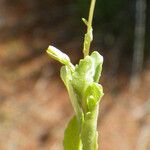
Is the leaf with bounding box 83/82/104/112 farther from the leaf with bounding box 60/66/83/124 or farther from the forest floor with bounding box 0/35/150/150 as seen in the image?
the forest floor with bounding box 0/35/150/150

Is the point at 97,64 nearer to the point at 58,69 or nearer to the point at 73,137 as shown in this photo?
the point at 73,137

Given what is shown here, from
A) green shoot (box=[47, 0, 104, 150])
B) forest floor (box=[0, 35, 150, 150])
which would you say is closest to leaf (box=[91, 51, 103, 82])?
green shoot (box=[47, 0, 104, 150])

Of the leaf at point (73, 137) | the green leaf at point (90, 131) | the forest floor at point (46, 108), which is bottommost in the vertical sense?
the green leaf at point (90, 131)

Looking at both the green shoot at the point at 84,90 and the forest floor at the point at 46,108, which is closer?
the green shoot at the point at 84,90

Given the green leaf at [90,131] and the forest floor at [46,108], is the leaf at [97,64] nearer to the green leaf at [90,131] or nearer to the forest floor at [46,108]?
the green leaf at [90,131]

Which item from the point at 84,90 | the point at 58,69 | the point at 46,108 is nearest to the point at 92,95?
the point at 84,90

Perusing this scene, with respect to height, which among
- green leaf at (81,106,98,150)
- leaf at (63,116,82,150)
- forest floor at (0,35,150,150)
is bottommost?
green leaf at (81,106,98,150)

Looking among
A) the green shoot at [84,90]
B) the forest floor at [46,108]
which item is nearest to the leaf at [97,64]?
the green shoot at [84,90]
